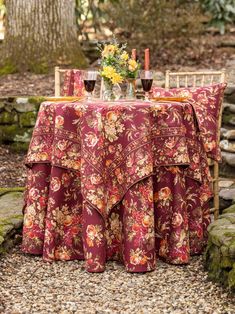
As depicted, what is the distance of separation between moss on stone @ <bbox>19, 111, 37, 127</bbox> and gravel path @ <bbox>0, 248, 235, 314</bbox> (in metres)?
2.60

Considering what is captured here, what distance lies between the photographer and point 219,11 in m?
10.4

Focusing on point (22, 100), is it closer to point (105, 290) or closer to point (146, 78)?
point (146, 78)

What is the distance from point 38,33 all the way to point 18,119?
156 centimetres

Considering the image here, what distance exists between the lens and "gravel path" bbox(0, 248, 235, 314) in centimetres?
341

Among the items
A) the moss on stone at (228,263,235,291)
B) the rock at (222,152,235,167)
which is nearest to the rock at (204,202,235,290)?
the moss on stone at (228,263,235,291)

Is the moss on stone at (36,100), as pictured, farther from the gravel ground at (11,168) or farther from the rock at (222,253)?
the rock at (222,253)

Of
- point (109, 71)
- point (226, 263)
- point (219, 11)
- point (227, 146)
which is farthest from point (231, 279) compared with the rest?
point (219, 11)

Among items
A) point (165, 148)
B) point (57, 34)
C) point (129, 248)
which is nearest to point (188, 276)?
point (129, 248)

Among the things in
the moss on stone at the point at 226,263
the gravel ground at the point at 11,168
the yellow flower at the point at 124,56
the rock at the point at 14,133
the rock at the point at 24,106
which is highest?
the yellow flower at the point at 124,56

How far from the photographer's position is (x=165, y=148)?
4.01 meters

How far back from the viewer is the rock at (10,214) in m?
4.29

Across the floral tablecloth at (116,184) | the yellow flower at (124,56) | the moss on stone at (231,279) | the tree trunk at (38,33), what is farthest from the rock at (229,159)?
the tree trunk at (38,33)

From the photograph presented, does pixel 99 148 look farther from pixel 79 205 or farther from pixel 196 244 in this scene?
pixel 196 244

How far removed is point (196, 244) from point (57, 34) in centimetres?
424
